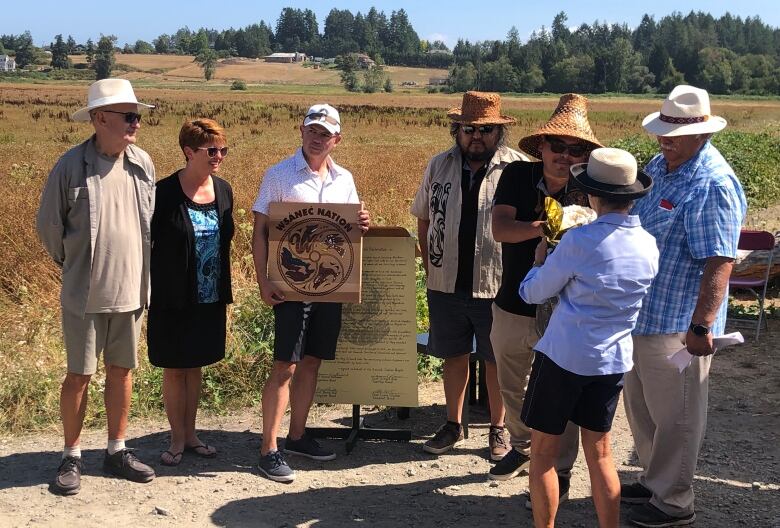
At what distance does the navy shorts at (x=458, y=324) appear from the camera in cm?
480

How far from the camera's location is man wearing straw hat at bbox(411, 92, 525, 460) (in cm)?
471

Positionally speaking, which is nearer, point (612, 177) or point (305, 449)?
point (612, 177)

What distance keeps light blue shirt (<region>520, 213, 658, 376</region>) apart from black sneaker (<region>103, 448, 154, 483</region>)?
2256 millimetres

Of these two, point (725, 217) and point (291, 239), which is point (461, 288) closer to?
point (291, 239)

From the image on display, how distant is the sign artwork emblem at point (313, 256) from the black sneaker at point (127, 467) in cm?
122

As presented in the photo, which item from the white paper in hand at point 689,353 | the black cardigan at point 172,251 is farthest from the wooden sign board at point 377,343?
the white paper in hand at point 689,353

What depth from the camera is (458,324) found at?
4902 mm

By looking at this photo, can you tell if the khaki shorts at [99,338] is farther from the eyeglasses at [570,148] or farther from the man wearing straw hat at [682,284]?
the man wearing straw hat at [682,284]

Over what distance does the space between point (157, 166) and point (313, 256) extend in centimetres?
1218

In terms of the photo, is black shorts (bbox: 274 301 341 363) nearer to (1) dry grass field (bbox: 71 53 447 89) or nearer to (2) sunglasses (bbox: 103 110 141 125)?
(2) sunglasses (bbox: 103 110 141 125)

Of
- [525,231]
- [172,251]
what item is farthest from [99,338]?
[525,231]

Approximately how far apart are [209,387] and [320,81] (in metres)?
120

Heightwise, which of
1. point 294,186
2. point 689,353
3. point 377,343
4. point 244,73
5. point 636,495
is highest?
point 244,73

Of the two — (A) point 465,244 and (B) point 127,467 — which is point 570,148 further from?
(B) point 127,467
